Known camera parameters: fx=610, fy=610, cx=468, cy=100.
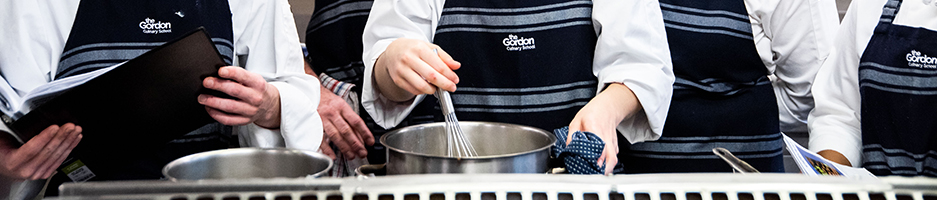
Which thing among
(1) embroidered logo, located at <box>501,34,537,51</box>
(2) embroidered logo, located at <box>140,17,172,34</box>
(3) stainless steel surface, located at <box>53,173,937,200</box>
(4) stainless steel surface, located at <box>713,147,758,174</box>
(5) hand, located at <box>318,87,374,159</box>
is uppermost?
(2) embroidered logo, located at <box>140,17,172,34</box>

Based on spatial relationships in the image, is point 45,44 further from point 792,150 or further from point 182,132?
point 792,150

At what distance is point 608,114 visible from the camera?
0.96 metres

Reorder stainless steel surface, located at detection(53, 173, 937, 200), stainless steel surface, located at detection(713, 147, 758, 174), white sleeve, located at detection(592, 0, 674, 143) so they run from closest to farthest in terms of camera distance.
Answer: stainless steel surface, located at detection(53, 173, 937, 200)
stainless steel surface, located at detection(713, 147, 758, 174)
white sleeve, located at detection(592, 0, 674, 143)

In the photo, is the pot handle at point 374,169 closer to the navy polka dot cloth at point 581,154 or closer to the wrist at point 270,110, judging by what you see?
the navy polka dot cloth at point 581,154

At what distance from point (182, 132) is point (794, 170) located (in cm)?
211

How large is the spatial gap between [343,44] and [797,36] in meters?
1.07

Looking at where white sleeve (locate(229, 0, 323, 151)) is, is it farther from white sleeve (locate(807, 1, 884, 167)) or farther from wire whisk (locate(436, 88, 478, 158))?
white sleeve (locate(807, 1, 884, 167))

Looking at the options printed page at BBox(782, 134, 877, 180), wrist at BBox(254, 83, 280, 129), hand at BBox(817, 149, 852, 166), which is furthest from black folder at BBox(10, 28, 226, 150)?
hand at BBox(817, 149, 852, 166)

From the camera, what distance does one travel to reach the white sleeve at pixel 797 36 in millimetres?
1360

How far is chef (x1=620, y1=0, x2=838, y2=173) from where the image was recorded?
1.37 meters

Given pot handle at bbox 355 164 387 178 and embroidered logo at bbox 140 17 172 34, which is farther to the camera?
embroidered logo at bbox 140 17 172 34

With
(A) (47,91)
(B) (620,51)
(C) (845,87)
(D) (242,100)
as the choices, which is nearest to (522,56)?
(B) (620,51)

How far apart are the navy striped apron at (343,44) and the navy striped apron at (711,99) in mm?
636

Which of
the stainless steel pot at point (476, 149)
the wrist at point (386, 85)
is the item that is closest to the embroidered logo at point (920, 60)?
the stainless steel pot at point (476, 149)
